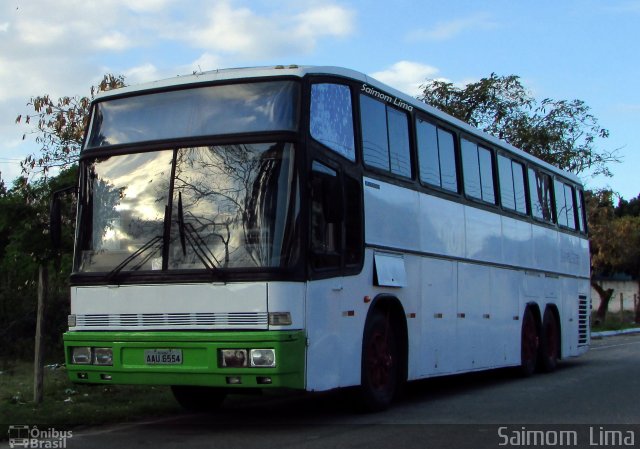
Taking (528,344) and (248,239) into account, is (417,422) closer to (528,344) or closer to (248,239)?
(248,239)

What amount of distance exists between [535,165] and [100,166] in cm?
1001

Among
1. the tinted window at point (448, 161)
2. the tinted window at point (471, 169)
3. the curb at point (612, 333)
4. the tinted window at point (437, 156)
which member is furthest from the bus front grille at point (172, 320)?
the curb at point (612, 333)

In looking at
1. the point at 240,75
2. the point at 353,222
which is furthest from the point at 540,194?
the point at 240,75

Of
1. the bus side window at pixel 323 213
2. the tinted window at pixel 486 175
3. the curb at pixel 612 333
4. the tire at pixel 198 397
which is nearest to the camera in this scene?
the bus side window at pixel 323 213

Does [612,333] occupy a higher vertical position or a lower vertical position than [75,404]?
higher

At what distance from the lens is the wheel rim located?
402 inches

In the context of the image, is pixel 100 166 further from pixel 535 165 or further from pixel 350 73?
pixel 535 165

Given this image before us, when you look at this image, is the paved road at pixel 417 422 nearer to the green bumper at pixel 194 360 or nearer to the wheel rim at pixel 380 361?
the wheel rim at pixel 380 361

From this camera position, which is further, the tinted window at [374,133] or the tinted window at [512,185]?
the tinted window at [512,185]

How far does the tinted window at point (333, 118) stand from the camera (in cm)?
922

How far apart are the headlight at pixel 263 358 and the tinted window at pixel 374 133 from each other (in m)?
2.82

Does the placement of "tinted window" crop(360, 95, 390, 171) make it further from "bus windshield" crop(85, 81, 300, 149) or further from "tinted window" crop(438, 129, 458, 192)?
"tinted window" crop(438, 129, 458, 192)

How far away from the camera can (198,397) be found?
10625 mm

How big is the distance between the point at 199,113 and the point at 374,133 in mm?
2310
